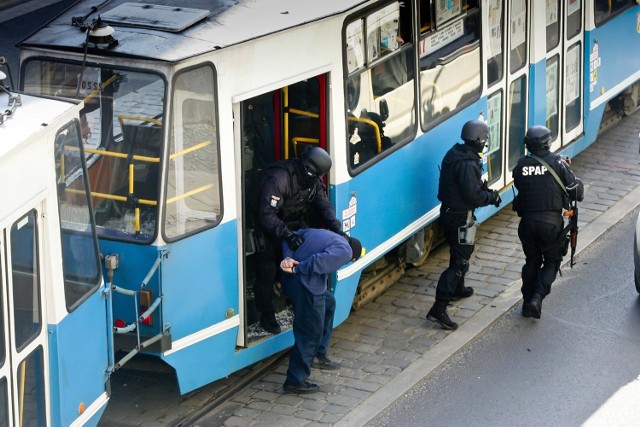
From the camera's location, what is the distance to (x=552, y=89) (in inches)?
532

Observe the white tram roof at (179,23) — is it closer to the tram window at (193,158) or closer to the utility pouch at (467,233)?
the tram window at (193,158)

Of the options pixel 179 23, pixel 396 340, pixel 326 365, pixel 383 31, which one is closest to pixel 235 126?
pixel 179 23

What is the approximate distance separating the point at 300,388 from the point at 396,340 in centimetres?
126

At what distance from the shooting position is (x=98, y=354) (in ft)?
25.8

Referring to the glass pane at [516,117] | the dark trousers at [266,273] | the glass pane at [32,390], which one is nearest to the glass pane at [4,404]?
the glass pane at [32,390]

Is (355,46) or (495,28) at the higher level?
(355,46)

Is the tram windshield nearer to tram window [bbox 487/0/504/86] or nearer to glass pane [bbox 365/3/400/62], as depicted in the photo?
glass pane [bbox 365/3/400/62]

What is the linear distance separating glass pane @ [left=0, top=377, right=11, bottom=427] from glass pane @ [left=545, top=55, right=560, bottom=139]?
788cm

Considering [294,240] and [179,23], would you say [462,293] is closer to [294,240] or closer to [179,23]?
[294,240]

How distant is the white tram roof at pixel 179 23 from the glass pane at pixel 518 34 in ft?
10.2

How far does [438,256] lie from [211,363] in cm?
381

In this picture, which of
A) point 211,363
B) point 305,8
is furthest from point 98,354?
point 305,8

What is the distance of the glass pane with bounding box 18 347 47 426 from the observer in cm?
696

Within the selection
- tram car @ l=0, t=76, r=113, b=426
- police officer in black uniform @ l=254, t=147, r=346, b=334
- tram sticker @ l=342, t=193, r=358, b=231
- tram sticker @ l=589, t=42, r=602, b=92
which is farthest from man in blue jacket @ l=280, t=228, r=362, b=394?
tram sticker @ l=589, t=42, r=602, b=92
